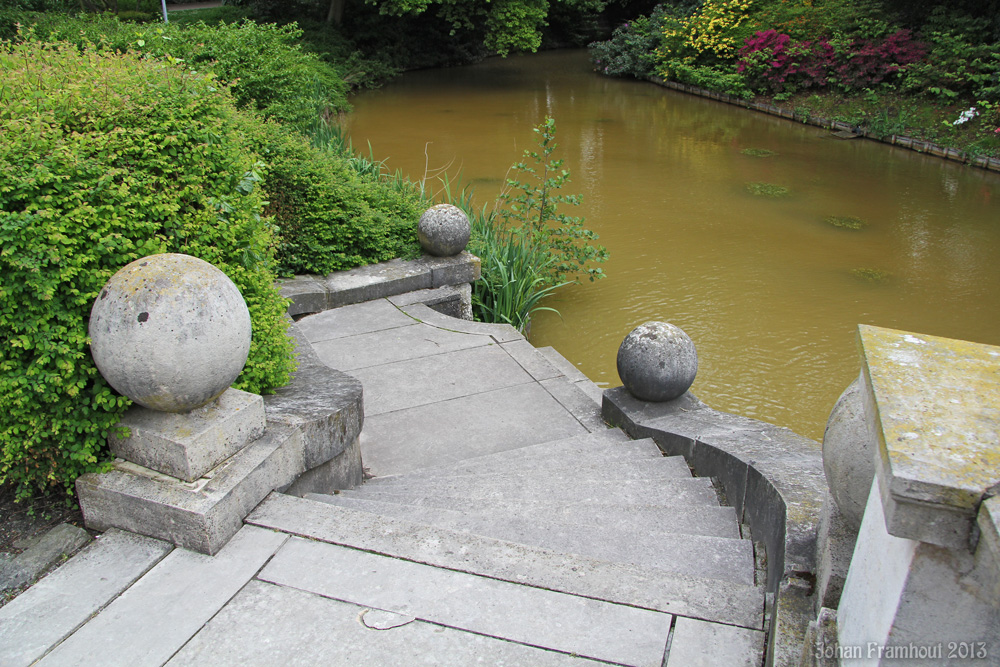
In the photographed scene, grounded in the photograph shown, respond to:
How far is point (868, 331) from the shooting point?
71.1 inches

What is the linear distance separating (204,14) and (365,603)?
1007 inches

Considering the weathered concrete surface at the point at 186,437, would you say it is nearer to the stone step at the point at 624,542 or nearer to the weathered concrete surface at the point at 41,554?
the weathered concrete surface at the point at 41,554

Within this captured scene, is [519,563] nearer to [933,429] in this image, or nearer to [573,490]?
[573,490]

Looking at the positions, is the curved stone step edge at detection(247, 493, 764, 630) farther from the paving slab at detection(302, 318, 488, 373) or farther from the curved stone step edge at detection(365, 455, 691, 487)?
the paving slab at detection(302, 318, 488, 373)

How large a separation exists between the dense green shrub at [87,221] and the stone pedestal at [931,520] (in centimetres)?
236

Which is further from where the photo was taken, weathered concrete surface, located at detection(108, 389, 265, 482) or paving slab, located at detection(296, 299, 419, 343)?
paving slab, located at detection(296, 299, 419, 343)

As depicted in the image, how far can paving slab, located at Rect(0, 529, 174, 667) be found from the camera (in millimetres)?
2188

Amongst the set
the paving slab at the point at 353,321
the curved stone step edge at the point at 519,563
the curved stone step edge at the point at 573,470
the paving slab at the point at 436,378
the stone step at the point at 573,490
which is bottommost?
the paving slab at the point at 436,378

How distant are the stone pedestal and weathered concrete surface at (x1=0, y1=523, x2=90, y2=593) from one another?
2.46 m

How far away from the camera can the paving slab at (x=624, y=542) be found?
269cm

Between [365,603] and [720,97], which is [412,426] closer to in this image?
[365,603]

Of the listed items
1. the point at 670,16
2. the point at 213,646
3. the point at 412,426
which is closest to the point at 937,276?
the point at 412,426

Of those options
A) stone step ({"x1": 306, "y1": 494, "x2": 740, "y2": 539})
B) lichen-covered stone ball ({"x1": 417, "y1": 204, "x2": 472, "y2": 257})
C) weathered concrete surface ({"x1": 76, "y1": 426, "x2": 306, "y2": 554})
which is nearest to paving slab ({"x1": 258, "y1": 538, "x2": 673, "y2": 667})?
weathered concrete surface ({"x1": 76, "y1": 426, "x2": 306, "y2": 554})

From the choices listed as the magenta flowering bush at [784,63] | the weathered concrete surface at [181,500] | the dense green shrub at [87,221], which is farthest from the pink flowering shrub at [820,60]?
the weathered concrete surface at [181,500]
